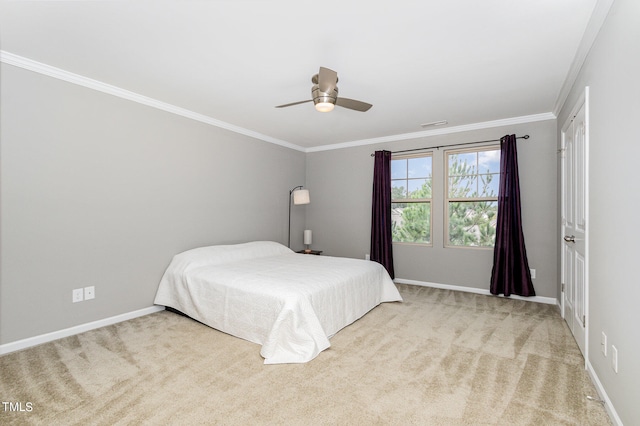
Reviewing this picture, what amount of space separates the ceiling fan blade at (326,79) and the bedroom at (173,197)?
57 cm

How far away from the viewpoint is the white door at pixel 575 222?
2412 mm

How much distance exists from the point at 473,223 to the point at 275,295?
3.26 meters

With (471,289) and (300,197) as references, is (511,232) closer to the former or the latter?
(471,289)

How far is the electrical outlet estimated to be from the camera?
3.00 metres

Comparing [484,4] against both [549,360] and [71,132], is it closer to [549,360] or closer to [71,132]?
[549,360]

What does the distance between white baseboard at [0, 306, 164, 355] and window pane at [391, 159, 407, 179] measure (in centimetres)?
379

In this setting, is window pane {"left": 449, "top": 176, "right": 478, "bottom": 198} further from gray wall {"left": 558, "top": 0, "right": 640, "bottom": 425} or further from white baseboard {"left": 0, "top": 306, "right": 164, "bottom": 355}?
white baseboard {"left": 0, "top": 306, "right": 164, "bottom": 355}

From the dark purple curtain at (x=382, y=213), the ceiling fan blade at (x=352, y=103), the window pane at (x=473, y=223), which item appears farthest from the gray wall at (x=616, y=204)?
the dark purple curtain at (x=382, y=213)

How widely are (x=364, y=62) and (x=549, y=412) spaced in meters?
2.66

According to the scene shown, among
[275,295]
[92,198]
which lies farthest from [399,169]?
[92,198]

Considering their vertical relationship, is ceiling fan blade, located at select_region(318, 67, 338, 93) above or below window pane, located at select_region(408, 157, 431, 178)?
above

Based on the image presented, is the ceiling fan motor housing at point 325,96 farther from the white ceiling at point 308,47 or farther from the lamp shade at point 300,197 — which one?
the lamp shade at point 300,197

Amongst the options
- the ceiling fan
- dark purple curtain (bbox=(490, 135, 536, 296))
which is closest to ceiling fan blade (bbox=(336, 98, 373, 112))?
the ceiling fan

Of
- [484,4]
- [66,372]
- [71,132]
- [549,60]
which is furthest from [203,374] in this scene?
[549,60]
